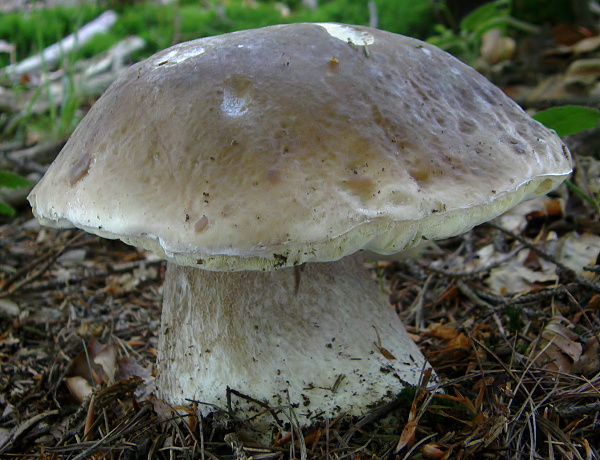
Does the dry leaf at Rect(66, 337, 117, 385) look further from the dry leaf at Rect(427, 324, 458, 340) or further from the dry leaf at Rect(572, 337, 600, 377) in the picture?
the dry leaf at Rect(572, 337, 600, 377)

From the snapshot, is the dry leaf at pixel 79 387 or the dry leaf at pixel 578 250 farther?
the dry leaf at pixel 578 250

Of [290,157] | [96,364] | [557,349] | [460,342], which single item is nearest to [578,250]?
[557,349]

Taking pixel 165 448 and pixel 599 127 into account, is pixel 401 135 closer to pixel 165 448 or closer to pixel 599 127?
pixel 165 448

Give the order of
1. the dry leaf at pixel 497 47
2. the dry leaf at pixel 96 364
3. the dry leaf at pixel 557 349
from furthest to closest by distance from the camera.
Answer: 1. the dry leaf at pixel 497 47
2. the dry leaf at pixel 96 364
3. the dry leaf at pixel 557 349

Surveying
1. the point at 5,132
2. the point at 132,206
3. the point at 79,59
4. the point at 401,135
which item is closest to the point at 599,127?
the point at 401,135

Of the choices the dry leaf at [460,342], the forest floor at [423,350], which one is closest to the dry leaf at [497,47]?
the forest floor at [423,350]

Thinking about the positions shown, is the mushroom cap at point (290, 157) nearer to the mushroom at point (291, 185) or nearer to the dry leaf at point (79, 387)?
the mushroom at point (291, 185)

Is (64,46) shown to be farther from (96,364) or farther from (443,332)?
(443,332)

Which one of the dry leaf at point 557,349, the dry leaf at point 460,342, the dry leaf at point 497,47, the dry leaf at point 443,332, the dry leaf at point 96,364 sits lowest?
the dry leaf at point 497,47
